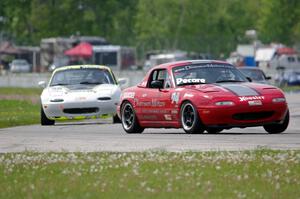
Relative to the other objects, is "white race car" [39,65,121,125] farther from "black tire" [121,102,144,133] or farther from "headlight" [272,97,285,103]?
"headlight" [272,97,285,103]

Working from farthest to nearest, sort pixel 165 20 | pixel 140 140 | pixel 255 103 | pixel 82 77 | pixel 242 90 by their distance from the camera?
1. pixel 165 20
2. pixel 82 77
3. pixel 242 90
4. pixel 255 103
5. pixel 140 140

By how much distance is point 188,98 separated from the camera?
20328mm

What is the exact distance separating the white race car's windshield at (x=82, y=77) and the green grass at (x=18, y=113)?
125 cm

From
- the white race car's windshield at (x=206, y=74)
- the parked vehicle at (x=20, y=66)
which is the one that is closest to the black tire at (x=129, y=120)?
the white race car's windshield at (x=206, y=74)

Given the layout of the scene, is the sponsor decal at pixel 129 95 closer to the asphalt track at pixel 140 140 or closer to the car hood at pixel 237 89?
the asphalt track at pixel 140 140

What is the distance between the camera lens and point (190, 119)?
67.1 ft

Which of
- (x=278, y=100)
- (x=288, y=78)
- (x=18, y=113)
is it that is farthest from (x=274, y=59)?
(x=278, y=100)

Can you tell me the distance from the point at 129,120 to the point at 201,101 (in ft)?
8.96

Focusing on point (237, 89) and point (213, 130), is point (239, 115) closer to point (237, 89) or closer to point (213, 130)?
point (237, 89)

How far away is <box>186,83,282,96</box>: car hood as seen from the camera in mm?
19906

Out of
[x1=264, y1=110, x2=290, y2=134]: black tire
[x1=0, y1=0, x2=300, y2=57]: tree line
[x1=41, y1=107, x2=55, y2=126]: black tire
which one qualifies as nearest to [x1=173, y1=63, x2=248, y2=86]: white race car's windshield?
[x1=264, y1=110, x2=290, y2=134]: black tire

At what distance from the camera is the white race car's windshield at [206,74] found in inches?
832

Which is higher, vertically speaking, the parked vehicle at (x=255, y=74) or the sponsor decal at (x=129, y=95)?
the sponsor decal at (x=129, y=95)

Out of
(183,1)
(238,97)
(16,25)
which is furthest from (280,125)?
(16,25)
